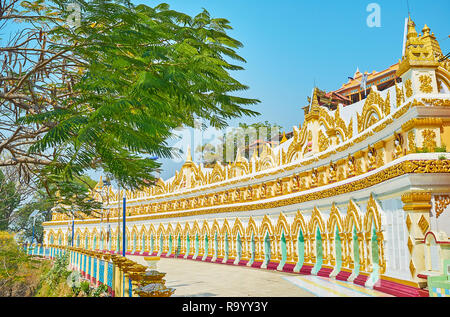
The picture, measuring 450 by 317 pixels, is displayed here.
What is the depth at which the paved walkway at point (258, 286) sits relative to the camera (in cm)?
1025

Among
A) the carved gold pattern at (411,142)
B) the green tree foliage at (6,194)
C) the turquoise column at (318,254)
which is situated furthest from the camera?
the green tree foliage at (6,194)

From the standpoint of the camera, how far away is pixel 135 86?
4.99m

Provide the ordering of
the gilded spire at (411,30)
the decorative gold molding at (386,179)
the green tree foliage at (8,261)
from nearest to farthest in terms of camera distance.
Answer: the decorative gold molding at (386,179) < the gilded spire at (411,30) < the green tree foliage at (8,261)

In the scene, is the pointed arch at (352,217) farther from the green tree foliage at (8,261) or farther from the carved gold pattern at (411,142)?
the green tree foliage at (8,261)

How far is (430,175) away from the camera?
864cm

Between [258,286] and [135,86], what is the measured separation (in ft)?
28.2

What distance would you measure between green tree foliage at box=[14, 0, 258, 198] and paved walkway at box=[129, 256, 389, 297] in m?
5.24

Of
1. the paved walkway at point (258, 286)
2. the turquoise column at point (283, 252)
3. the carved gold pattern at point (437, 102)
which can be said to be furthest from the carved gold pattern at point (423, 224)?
the turquoise column at point (283, 252)

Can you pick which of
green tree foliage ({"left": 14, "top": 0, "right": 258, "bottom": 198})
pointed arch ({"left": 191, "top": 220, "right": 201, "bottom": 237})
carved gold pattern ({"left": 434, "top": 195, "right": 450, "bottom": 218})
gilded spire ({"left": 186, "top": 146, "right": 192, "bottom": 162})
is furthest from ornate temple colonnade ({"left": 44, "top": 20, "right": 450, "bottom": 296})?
green tree foliage ({"left": 14, "top": 0, "right": 258, "bottom": 198})

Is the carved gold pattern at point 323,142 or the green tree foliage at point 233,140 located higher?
the green tree foliage at point 233,140

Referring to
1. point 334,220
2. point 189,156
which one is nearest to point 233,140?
point 189,156

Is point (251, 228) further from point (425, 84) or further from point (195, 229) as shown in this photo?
point (425, 84)

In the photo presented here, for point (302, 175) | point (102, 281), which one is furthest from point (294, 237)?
point (102, 281)

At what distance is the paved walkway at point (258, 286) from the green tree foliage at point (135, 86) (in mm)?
5244
